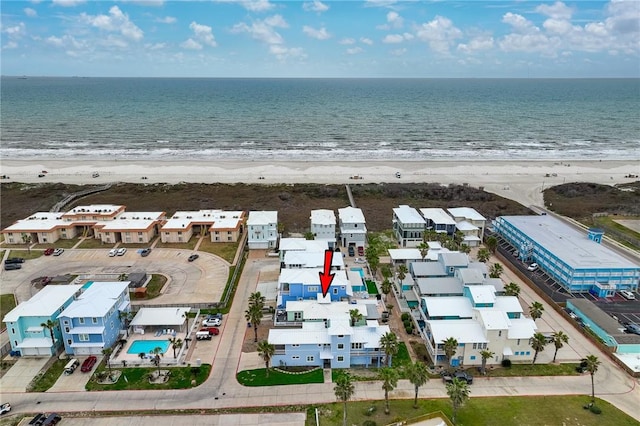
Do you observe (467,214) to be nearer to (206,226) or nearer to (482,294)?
(482,294)

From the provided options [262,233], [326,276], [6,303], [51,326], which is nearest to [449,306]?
[326,276]

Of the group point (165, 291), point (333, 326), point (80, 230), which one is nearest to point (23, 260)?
point (80, 230)

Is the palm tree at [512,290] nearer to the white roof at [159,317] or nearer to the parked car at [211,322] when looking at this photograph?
the parked car at [211,322]

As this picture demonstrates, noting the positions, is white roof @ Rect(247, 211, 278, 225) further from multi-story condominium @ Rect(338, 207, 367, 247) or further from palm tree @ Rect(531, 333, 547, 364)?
palm tree @ Rect(531, 333, 547, 364)

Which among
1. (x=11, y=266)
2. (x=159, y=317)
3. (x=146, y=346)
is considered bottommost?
(x=146, y=346)

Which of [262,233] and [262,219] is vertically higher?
[262,219]

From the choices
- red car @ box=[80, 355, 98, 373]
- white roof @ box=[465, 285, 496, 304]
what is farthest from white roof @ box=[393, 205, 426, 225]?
red car @ box=[80, 355, 98, 373]

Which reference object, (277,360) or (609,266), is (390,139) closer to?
(609,266)
